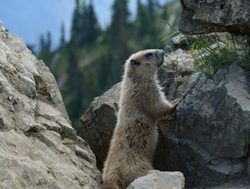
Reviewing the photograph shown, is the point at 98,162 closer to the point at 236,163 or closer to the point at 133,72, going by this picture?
the point at 133,72

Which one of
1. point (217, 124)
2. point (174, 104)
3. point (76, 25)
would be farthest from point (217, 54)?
point (76, 25)

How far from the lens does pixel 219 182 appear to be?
32.3ft

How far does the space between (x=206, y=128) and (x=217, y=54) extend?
1.36 meters

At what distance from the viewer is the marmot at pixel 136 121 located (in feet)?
33.8

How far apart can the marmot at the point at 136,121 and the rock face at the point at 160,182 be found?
112 centimetres

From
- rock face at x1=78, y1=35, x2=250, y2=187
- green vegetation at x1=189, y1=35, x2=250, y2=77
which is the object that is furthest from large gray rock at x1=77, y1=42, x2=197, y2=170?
green vegetation at x1=189, y1=35, x2=250, y2=77

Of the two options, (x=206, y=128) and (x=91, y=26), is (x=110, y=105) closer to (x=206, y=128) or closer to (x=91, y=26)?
Result: (x=206, y=128)

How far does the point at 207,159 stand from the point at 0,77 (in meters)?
3.44

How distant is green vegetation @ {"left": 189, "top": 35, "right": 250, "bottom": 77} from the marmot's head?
2.67 feet

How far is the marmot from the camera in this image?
406 inches

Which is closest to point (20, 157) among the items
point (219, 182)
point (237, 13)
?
point (219, 182)

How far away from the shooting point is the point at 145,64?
39.6 ft

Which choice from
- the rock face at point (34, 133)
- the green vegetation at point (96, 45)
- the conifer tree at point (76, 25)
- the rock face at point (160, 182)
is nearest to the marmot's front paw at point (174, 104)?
the rock face at point (34, 133)

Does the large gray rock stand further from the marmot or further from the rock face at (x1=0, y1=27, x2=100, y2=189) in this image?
the rock face at (x1=0, y1=27, x2=100, y2=189)
